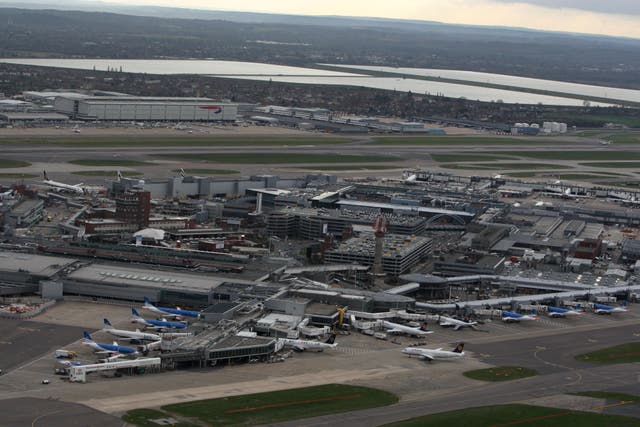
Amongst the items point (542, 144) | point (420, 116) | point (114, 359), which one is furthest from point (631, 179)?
point (114, 359)

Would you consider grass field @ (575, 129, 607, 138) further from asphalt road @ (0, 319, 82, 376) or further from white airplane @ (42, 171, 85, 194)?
→ asphalt road @ (0, 319, 82, 376)

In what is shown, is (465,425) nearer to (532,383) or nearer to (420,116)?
(532,383)

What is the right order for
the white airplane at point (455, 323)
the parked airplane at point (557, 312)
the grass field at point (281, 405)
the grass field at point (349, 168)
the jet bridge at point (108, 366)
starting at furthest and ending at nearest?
the grass field at point (349, 168) → the parked airplane at point (557, 312) → the white airplane at point (455, 323) → the jet bridge at point (108, 366) → the grass field at point (281, 405)

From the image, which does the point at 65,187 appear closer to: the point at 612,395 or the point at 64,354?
the point at 64,354

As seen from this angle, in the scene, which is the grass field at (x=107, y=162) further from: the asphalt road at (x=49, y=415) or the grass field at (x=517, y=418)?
the grass field at (x=517, y=418)

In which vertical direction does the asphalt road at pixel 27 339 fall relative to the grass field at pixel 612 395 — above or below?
below

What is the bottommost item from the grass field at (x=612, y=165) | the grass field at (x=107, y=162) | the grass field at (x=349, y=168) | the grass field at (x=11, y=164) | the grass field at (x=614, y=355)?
the grass field at (x=11, y=164)

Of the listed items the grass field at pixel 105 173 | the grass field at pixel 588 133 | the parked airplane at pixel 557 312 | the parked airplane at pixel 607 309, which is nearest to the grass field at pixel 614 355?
the parked airplane at pixel 557 312

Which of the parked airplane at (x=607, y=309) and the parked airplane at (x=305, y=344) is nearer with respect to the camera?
the parked airplane at (x=305, y=344)
